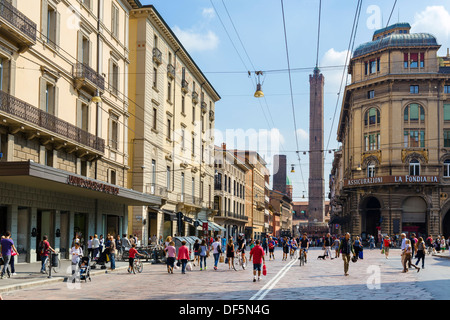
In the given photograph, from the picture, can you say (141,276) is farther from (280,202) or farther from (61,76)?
(280,202)

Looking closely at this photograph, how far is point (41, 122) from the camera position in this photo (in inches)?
989

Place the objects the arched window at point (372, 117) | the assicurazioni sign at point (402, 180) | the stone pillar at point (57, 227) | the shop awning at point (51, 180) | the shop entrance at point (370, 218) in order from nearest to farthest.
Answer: the shop awning at point (51, 180)
the stone pillar at point (57, 227)
the assicurazioni sign at point (402, 180)
the arched window at point (372, 117)
the shop entrance at point (370, 218)

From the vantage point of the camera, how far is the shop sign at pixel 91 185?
78.7 ft

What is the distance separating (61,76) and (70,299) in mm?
16560

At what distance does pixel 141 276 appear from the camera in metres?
22.1

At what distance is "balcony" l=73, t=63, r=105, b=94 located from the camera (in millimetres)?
29922

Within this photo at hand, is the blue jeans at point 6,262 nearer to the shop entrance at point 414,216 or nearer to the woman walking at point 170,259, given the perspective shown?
the woman walking at point 170,259

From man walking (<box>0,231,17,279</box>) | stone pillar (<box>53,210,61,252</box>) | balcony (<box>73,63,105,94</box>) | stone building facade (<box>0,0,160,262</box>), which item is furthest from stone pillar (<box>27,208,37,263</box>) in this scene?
balcony (<box>73,63,105,94</box>)

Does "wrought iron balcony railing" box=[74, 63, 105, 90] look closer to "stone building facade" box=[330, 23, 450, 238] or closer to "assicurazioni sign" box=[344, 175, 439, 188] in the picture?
"assicurazioni sign" box=[344, 175, 439, 188]

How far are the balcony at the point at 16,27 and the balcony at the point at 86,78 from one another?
5479 mm

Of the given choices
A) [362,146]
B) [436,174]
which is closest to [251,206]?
[362,146]

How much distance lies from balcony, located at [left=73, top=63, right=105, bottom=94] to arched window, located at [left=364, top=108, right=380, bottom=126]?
1670 inches

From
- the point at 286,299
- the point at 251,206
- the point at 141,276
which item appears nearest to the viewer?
the point at 286,299

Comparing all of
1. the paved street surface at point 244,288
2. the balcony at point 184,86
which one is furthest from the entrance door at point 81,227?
the balcony at point 184,86
